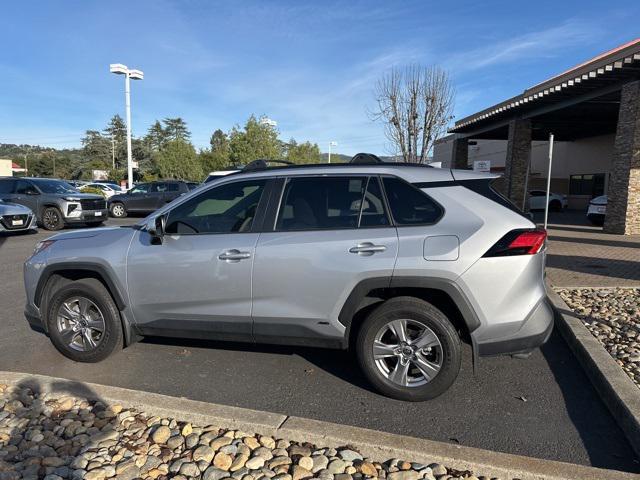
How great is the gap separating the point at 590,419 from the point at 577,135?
2717 cm

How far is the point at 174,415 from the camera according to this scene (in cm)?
322

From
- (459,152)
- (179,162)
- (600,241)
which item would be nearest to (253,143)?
(179,162)

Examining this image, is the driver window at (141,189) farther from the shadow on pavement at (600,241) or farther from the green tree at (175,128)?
the green tree at (175,128)

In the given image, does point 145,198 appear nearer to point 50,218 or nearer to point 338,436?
point 50,218

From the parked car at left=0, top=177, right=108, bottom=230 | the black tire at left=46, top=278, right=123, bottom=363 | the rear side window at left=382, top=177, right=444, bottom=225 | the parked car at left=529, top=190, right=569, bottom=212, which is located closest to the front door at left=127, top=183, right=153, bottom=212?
the parked car at left=0, top=177, right=108, bottom=230

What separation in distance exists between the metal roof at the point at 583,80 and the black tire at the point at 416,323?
40.6 ft

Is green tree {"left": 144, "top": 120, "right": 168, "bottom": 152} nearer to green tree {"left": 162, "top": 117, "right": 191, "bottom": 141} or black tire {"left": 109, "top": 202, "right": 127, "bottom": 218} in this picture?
green tree {"left": 162, "top": 117, "right": 191, "bottom": 141}

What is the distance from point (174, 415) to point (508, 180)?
21455 mm

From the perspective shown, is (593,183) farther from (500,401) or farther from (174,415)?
(174,415)

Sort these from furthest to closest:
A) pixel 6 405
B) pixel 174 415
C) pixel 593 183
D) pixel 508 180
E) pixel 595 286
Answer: pixel 593 183 < pixel 508 180 < pixel 595 286 < pixel 6 405 < pixel 174 415

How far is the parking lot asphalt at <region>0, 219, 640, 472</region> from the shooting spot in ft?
10.2

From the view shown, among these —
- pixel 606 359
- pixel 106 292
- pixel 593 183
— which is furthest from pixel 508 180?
pixel 106 292

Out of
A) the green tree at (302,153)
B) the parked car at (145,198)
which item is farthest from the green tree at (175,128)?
the parked car at (145,198)

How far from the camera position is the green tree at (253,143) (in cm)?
3366
